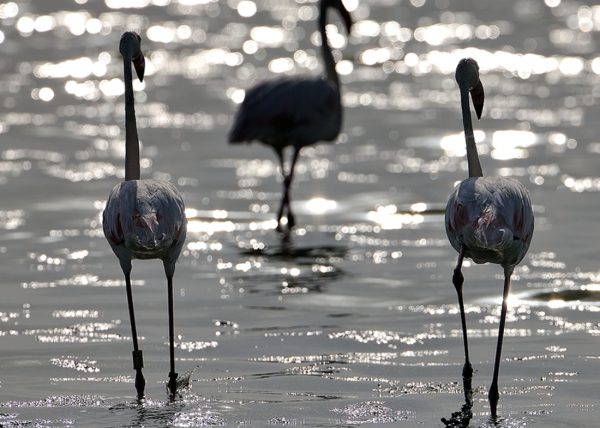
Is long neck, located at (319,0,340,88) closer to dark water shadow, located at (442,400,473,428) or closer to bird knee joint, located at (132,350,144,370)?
bird knee joint, located at (132,350,144,370)

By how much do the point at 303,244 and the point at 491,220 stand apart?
543cm

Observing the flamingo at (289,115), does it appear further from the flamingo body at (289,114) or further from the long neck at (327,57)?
the long neck at (327,57)

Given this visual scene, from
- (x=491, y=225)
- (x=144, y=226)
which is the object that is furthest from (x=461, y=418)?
(x=144, y=226)

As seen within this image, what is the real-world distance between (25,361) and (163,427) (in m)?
1.94

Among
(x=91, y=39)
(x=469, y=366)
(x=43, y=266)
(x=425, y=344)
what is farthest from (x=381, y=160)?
(x=91, y=39)

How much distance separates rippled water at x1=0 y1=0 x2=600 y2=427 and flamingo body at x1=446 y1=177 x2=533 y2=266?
33.2 inches

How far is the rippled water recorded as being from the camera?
Answer: 29.4 ft

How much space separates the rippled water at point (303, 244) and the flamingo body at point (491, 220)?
844 millimetres

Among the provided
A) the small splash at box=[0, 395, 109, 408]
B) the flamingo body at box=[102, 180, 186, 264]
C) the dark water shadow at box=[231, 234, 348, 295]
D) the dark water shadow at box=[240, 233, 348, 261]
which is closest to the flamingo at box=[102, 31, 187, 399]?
the flamingo body at box=[102, 180, 186, 264]

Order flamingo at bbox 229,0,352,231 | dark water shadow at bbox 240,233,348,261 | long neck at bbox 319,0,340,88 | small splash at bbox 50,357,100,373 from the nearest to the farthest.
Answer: small splash at bbox 50,357,100,373 → dark water shadow at bbox 240,233,348,261 → flamingo at bbox 229,0,352,231 → long neck at bbox 319,0,340,88

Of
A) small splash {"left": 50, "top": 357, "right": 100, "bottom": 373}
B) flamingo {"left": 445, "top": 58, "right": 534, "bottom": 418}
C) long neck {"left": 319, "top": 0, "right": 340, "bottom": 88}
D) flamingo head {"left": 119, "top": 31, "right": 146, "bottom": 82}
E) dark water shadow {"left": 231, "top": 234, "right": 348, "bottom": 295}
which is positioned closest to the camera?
flamingo {"left": 445, "top": 58, "right": 534, "bottom": 418}

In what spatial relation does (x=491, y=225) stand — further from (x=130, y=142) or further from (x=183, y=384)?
(x=130, y=142)

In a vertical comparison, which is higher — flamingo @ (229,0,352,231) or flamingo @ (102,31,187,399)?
flamingo @ (229,0,352,231)

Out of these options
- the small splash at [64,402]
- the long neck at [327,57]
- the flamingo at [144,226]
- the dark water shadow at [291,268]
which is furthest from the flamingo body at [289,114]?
the small splash at [64,402]
